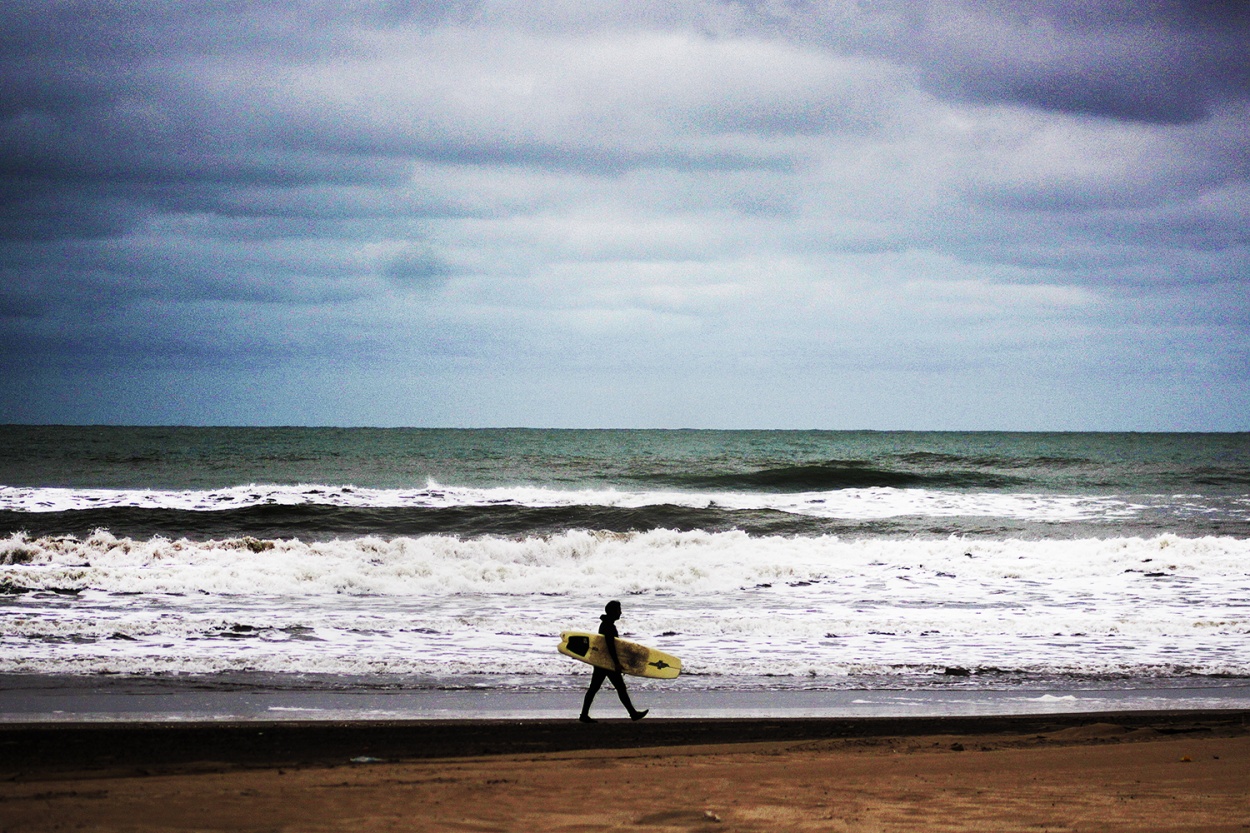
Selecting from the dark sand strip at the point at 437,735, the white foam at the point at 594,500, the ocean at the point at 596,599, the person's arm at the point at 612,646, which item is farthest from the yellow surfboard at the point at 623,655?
the white foam at the point at 594,500

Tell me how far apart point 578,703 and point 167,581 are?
9.89m

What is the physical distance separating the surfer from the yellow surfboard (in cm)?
5

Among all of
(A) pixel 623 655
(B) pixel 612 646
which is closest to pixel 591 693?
(B) pixel 612 646

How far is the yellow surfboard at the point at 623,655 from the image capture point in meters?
A: 9.24

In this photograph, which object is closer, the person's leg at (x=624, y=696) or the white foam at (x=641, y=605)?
the person's leg at (x=624, y=696)

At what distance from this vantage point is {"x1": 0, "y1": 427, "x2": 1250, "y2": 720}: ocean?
32.9ft

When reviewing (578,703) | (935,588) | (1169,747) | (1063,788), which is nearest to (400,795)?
(578,703)

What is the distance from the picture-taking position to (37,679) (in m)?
9.72

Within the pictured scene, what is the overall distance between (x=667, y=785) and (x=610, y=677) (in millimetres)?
2639

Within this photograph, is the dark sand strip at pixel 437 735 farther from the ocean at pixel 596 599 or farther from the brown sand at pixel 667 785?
the ocean at pixel 596 599

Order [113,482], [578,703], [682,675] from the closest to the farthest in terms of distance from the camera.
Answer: [578,703] → [682,675] → [113,482]

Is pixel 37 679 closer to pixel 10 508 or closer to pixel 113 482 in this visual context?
pixel 10 508

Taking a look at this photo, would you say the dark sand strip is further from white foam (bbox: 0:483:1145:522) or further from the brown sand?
white foam (bbox: 0:483:1145:522)

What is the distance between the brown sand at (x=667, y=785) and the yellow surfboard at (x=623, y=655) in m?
0.96
